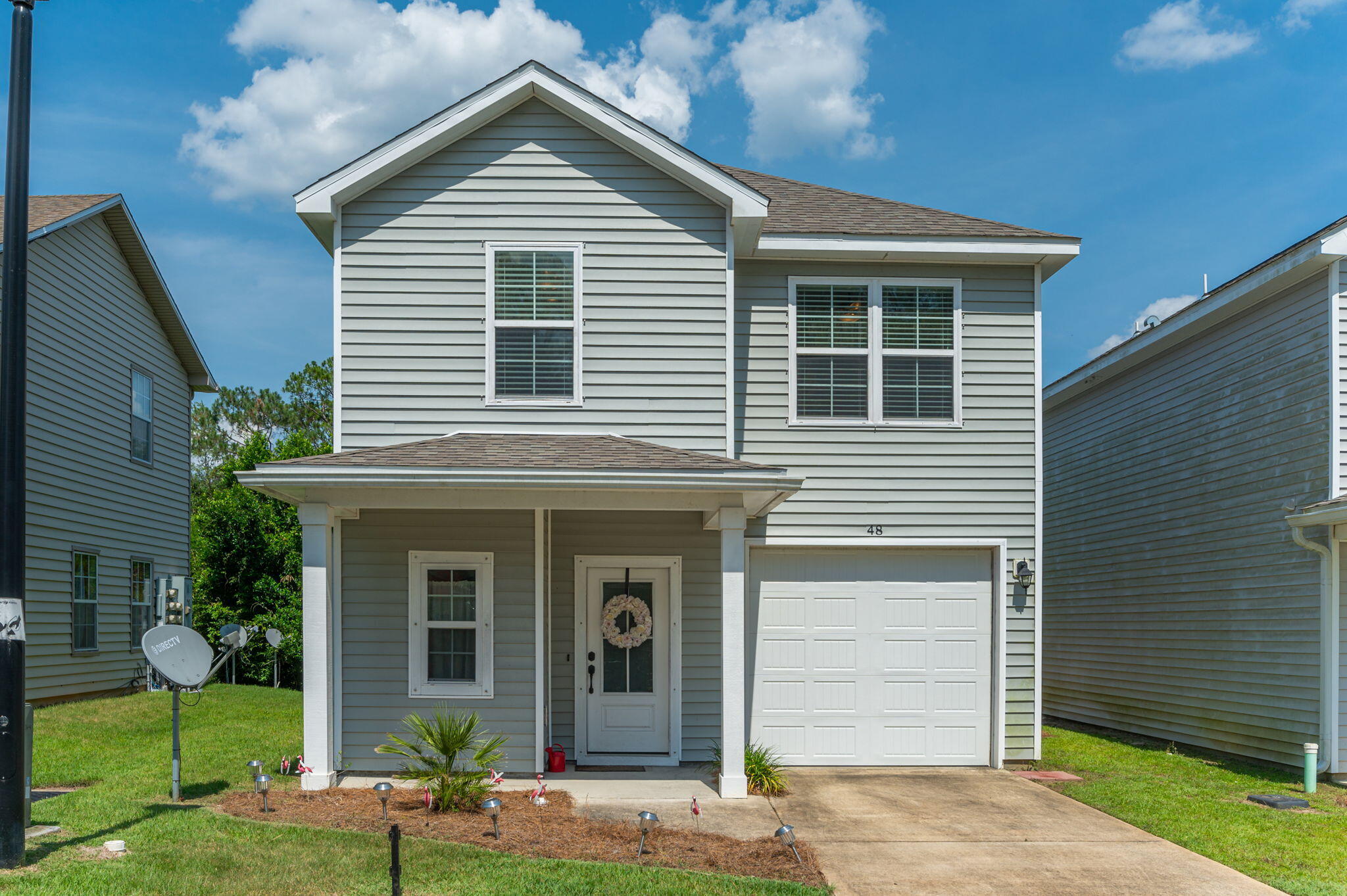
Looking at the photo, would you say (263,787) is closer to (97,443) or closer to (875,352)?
(875,352)

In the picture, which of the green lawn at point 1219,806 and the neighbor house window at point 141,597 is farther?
the neighbor house window at point 141,597

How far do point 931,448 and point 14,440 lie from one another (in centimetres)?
824

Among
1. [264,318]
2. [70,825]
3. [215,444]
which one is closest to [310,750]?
[70,825]

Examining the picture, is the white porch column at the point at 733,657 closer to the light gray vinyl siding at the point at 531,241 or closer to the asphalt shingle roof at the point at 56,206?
the light gray vinyl siding at the point at 531,241

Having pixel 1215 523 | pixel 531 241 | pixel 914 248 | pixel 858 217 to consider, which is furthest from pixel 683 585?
pixel 1215 523

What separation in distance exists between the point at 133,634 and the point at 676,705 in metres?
11.5

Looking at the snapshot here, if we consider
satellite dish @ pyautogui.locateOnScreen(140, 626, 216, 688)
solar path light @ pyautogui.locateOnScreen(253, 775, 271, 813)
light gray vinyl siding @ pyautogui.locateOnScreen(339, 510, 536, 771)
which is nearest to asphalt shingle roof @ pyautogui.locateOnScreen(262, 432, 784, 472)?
light gray vinyl siding @ pyautogui.locateOnScreen(339, 510, 536, 771)

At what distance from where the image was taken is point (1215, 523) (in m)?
12.1

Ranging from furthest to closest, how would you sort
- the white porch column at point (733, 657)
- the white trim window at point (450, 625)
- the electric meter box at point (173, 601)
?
the electric meter box at point (173, 601) → the white trim window at point (450, 625) → the white porch column at point (733, 657)

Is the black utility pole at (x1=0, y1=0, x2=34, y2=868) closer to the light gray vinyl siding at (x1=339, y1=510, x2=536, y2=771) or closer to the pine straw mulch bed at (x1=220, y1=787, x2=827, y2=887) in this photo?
the pine straw mulch bed at (x1=220, y1=787, x2=827, y2=887)

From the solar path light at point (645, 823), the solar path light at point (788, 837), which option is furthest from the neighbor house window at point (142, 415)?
the solar path light at point (788, 837)

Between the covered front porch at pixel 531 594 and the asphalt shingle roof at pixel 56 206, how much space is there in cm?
795

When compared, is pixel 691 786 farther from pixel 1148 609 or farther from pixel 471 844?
pixel 1148 609

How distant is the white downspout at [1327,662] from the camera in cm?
996
